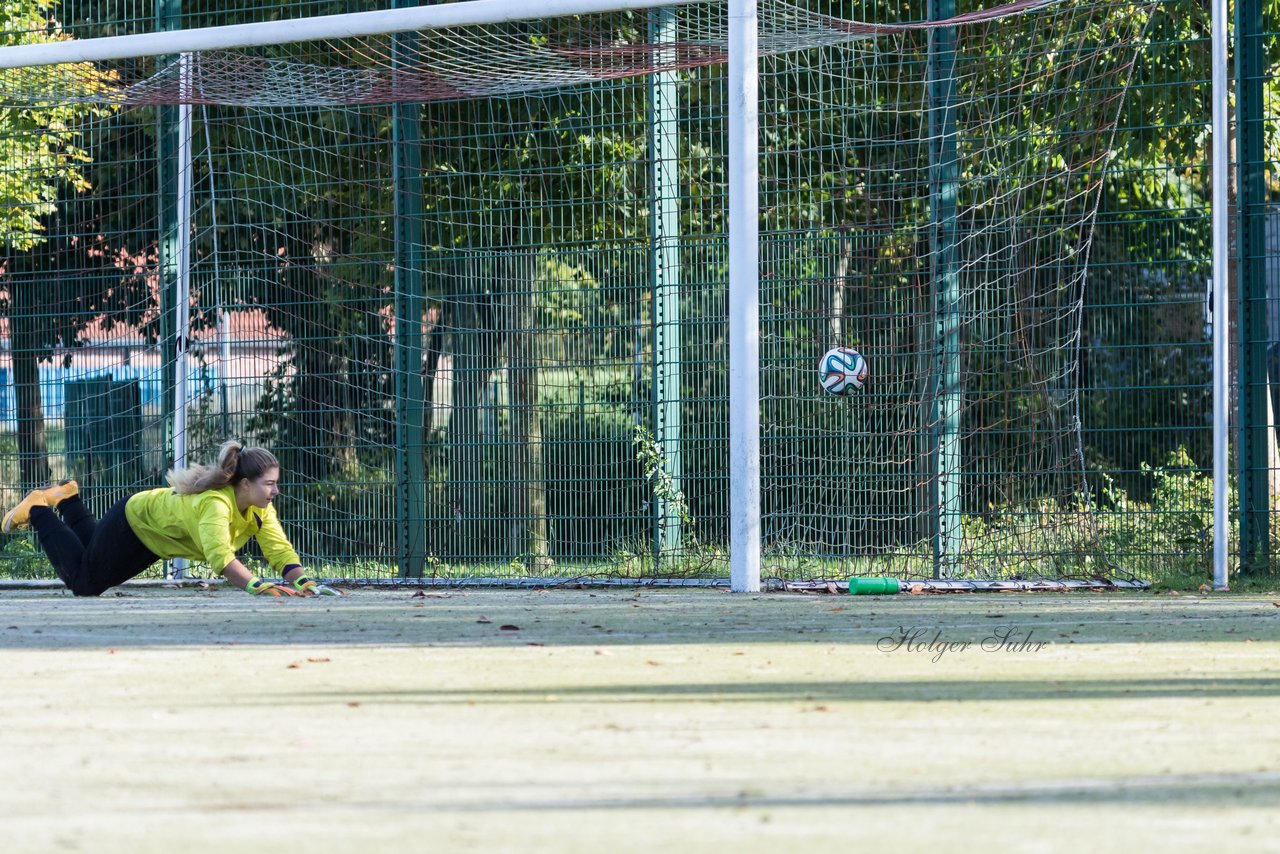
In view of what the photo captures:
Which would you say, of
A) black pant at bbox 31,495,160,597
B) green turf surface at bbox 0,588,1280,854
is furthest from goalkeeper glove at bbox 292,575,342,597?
green turf surface at bbox 0,588,1280,854

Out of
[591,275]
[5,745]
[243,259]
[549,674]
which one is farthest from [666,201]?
[5,745]

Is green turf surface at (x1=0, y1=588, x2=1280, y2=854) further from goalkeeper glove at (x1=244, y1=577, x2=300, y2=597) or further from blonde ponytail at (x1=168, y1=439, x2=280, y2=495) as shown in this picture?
blonde ponytail at (x1=168, y1=439, x2=280, y2=495)

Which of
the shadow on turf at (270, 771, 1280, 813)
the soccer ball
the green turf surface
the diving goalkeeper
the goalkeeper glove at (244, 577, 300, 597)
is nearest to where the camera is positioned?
the green turf surface

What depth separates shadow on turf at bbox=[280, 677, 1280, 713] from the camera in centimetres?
517

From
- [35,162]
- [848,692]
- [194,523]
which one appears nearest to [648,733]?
[848,692]

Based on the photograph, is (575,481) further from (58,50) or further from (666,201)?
(58,50)

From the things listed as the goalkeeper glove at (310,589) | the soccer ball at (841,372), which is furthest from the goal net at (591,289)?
the goalkeeper glove at (310,589)

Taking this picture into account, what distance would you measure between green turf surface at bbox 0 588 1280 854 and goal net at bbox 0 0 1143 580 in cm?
276

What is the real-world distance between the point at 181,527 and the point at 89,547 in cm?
64

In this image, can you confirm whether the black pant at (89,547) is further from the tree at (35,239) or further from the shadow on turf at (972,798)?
the shadow on turf at (972,798)

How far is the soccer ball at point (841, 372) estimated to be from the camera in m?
10.2

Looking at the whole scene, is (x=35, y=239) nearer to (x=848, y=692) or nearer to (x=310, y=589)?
(x=310, y=589)

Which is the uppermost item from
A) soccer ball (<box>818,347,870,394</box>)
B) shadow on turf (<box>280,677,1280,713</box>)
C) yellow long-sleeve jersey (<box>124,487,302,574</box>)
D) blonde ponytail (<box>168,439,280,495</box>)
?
soccer ball (<box>818,347,870,394</box>)

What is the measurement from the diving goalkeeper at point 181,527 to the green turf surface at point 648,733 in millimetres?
1533
